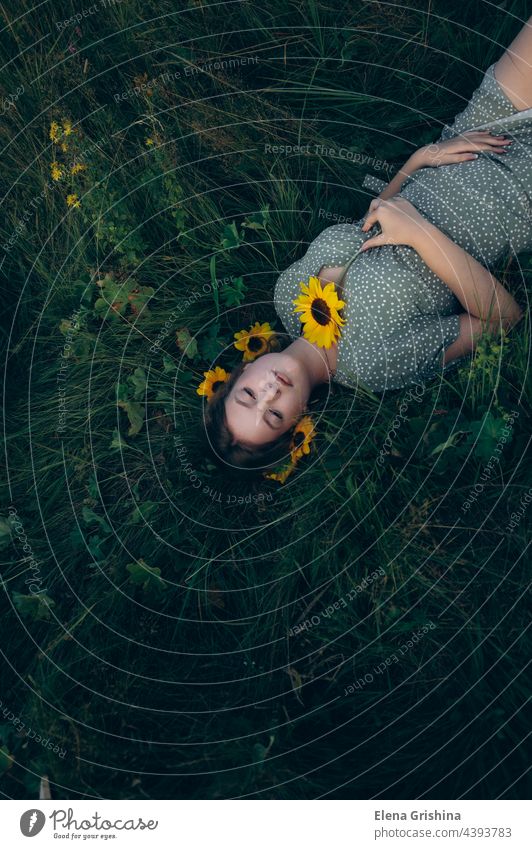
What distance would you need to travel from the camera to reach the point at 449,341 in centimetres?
313

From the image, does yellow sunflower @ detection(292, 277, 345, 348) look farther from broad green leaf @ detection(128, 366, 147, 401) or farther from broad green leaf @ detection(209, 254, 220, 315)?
broad green leaf @ detection(128, 366, 147, 401)

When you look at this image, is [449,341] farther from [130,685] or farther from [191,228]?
[130,685]

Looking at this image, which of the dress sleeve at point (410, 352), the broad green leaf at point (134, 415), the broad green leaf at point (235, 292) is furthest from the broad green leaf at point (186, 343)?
the dress sleeve at point (410, 352)

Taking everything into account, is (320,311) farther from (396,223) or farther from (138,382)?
(138,382)

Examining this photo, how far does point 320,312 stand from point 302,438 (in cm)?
62

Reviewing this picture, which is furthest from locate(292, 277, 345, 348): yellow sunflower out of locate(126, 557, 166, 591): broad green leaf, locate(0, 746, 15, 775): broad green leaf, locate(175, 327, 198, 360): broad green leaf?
locate(0, 746, 15, 775): broad green leaf

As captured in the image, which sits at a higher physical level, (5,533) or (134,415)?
(134,415)

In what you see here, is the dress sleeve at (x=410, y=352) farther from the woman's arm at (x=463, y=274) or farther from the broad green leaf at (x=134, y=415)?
the broad green leaf at (x=134, y=415)

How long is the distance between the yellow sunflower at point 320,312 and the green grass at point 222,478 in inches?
13.6

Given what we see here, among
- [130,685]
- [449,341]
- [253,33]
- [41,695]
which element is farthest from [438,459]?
[253,33]

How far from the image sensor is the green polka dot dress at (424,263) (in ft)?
10.1

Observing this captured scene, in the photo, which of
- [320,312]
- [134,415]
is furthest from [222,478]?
[320,312]

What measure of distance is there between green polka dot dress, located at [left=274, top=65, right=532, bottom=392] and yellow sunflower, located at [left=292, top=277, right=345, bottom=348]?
46 mm

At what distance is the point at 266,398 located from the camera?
3.02m
